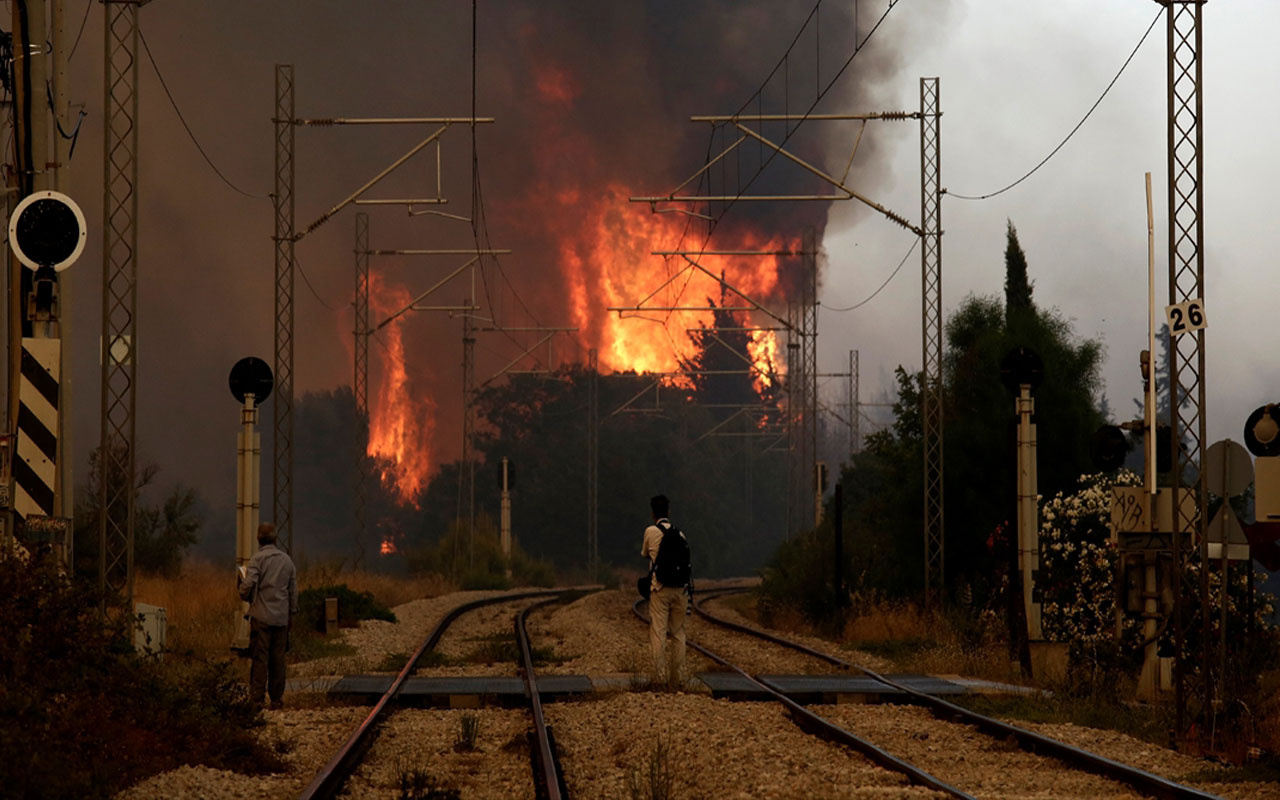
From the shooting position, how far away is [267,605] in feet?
52.4

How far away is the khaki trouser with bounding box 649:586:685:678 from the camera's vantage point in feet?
61.1

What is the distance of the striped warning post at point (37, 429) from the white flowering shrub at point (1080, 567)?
1354 cm

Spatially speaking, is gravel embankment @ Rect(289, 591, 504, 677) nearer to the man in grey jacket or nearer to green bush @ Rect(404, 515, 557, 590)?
the man in grey jacket

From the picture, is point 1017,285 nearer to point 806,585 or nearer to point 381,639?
point 806,585

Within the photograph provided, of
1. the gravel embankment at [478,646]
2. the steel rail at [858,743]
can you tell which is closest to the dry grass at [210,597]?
the gravel embankment at [478,646]

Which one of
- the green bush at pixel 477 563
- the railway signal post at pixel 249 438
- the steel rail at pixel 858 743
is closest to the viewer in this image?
the steel rail at pixel 858 743

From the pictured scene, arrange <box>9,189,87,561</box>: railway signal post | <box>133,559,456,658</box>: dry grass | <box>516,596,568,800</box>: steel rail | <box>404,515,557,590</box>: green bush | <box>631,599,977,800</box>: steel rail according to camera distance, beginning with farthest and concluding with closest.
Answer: <box>404,515,557,590</box>: green bush → <box>133,559,456,658</box>: dry grass → <box>9,189,87,561</box>: railway signal post → <box>631,599,977,800</box>: steel rail → <box>516,596,568,800</box>: steel rail

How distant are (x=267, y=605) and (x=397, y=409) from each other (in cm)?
6630

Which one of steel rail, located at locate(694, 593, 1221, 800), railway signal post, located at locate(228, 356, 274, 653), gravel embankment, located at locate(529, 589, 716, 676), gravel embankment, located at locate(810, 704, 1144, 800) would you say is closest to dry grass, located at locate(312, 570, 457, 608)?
gravel embankment, located at locate(529, 589, 716, 676)

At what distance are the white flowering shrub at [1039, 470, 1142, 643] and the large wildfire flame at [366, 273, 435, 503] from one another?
185 feet

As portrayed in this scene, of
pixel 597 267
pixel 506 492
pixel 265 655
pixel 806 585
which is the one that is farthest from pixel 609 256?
pixel 265 655

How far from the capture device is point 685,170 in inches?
3130

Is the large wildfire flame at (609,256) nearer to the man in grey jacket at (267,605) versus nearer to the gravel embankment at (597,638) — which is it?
the gravel embankment at (597,638)

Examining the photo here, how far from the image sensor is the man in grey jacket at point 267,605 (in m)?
16.0
